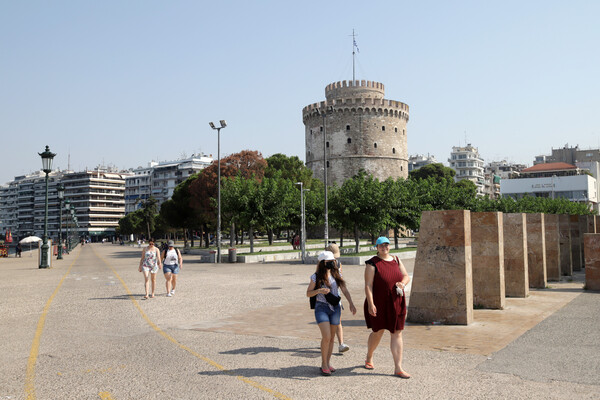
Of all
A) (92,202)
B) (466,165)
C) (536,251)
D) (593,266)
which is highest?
(466,165)

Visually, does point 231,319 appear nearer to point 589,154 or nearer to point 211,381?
point 211,381

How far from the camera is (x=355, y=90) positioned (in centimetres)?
7325

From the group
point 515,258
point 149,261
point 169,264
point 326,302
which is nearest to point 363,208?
point 515,258

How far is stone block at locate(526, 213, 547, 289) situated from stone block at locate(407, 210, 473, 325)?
741 cm

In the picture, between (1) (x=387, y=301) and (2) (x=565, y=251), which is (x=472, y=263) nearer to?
(1) (x=387, y=301)

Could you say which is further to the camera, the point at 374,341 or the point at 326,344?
the point at 374,341

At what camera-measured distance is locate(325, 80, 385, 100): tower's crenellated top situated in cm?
7319

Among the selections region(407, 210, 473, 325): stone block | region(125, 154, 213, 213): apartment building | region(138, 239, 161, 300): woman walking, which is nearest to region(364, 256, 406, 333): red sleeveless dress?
region(407, 210, 473, 325): stone block

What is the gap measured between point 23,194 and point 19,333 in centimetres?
20981

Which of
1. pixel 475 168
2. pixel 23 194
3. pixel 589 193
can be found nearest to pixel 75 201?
pixel 23 194

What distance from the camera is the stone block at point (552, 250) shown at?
1794 cm

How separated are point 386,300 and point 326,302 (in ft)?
2.52

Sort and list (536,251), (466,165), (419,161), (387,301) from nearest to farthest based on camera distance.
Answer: (387,301) → (536,251) → (466,165) → (419,161)

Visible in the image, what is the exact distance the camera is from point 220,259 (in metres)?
32.0
